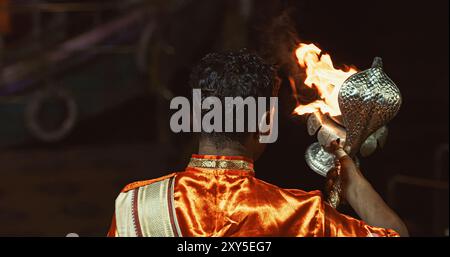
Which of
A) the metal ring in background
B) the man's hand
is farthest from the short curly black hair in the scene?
the metal ring in background

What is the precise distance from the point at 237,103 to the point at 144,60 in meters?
5.69

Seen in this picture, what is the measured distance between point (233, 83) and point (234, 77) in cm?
2

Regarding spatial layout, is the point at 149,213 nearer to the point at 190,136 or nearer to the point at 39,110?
the point at 190,136

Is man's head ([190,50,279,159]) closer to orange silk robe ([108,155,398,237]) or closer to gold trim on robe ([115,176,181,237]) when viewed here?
orange silk robe ([108,155,398,237])

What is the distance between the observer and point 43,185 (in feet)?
25.0

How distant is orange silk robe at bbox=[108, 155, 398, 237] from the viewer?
2.49 metres

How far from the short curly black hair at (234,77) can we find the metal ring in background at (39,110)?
18.2ft

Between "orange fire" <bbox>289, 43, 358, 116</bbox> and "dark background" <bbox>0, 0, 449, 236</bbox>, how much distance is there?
1.04 m

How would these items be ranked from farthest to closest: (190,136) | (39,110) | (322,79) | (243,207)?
(39,110), (190,136), (322,79), (243,207)

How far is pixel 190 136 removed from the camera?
7281mm

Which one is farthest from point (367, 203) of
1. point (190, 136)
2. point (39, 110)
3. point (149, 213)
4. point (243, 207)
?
point (39, 110)
